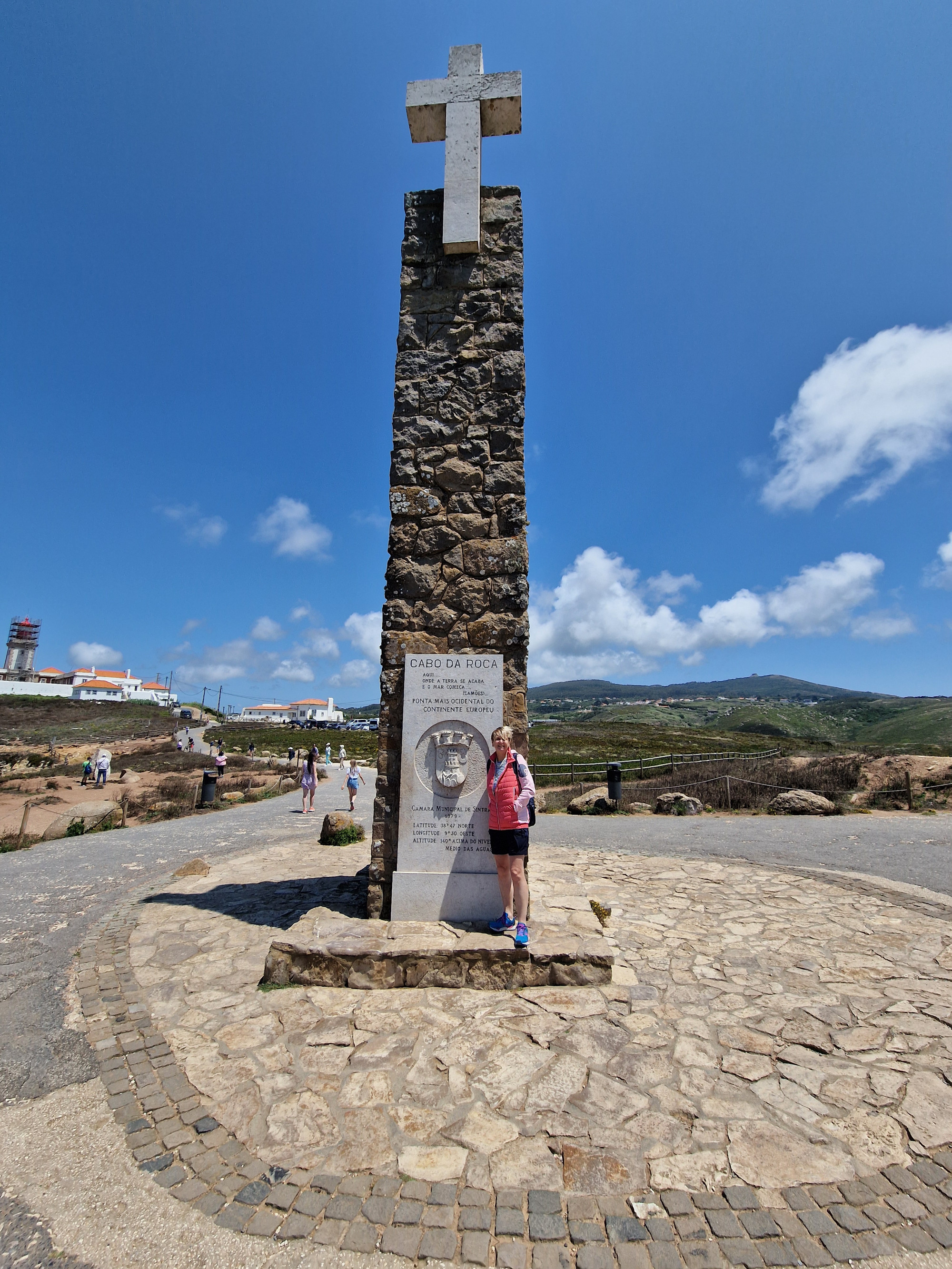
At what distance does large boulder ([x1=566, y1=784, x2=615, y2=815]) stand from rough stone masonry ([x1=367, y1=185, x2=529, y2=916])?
34.6 feet

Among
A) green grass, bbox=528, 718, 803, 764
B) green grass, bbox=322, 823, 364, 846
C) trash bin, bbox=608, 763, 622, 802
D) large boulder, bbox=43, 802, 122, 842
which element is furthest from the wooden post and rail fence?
large boulder, bbox=43, 802, 122, 842

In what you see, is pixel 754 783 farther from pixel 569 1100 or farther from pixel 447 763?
pixel 569 1100

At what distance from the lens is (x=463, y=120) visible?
241 inches

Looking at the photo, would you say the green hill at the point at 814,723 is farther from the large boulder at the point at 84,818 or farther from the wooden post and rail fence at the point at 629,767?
the large boulder at the point at 84,818

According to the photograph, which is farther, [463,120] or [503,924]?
[463,120]

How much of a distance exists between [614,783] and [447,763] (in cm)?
1126

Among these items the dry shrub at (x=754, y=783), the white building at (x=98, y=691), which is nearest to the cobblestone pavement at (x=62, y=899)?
the dry shrub at (x=754, y=783)

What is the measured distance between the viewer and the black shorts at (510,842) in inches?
185

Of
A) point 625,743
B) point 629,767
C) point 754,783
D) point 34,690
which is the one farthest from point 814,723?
point 34,690

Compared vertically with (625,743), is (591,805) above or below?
below

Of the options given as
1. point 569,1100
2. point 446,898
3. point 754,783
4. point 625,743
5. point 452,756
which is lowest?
point 569,1100

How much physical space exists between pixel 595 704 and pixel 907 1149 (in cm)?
19480

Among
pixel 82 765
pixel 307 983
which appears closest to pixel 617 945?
pixel 307 983

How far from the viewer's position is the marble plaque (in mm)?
5172
